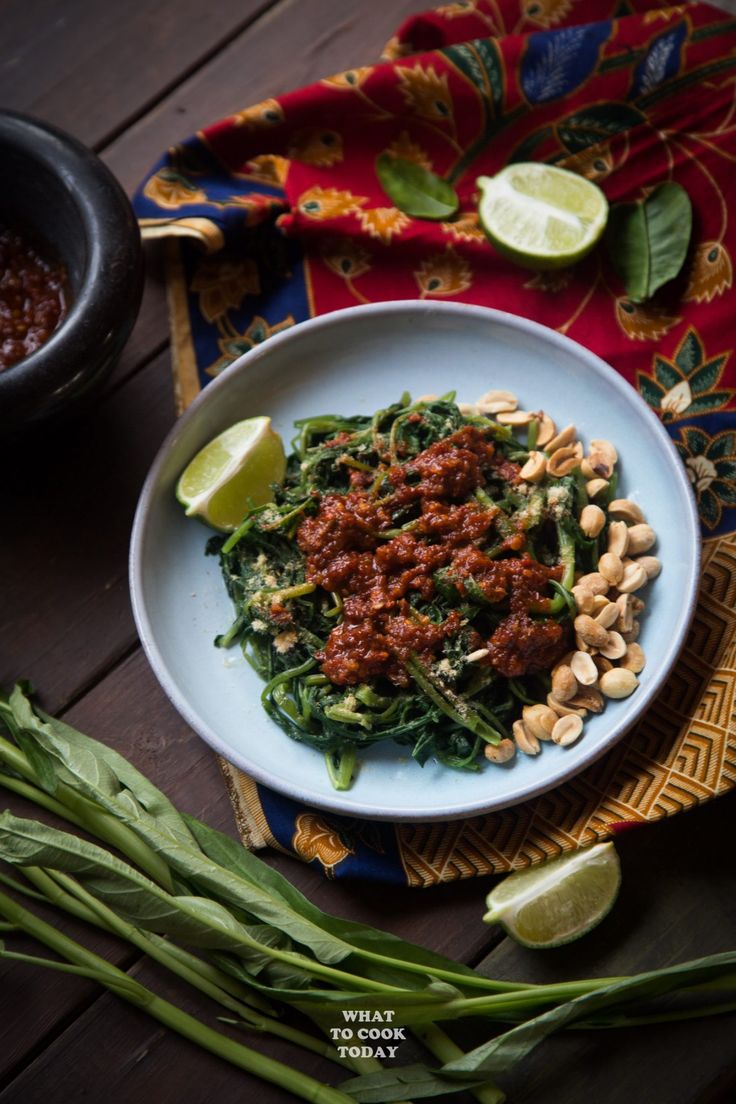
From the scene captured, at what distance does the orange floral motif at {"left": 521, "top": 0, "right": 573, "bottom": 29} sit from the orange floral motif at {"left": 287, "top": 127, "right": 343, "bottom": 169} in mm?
784

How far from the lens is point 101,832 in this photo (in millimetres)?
2812

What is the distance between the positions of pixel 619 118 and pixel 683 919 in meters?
2.49

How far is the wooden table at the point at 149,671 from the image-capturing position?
9.26ft

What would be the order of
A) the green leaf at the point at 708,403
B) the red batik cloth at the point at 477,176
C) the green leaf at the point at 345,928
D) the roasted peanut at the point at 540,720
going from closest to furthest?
the green leaf at the point at 345,928 < the roasted peanut at the point at 540,720 < the green leaf at the point at 708,403 < the red batik cloth at the point at 477,176

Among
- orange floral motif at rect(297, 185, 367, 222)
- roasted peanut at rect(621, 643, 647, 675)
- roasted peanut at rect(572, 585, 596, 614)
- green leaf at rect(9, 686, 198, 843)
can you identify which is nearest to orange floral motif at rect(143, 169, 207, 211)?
orange floral motif at rect(297, 185, 367, 222)

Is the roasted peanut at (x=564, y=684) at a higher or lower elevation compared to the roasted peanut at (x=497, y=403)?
lower

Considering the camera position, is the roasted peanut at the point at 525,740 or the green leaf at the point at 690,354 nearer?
the roasted peanut at the point at 525,740

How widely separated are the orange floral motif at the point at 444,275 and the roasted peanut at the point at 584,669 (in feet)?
4.22

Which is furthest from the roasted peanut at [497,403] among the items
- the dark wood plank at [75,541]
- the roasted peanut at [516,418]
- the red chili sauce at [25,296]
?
the red chili sauce at [25,296]

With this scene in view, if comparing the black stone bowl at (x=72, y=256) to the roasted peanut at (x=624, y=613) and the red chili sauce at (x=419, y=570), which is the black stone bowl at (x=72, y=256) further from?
the roasted peanut at (x=624, y=613)

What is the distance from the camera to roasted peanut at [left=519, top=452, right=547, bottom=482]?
2.91 meters

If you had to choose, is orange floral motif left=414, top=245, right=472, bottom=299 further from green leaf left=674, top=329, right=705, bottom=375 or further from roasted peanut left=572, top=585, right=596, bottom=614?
roasted peanut left=572, top=585, right=596, bottom=614

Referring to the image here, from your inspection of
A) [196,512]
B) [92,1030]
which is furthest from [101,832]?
[196,512]

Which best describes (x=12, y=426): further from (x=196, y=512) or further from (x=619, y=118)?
(x=619, y=118)
